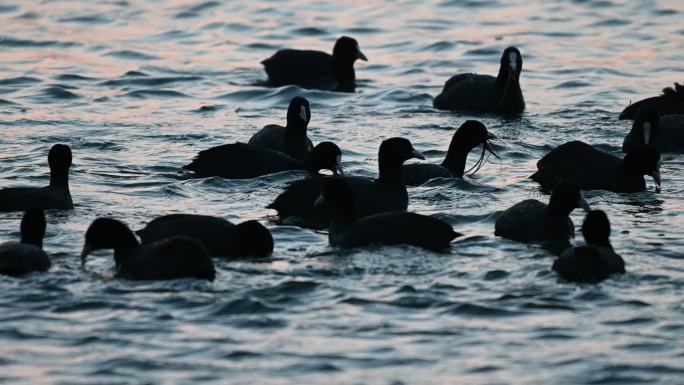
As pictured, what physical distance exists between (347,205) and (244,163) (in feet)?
9.22

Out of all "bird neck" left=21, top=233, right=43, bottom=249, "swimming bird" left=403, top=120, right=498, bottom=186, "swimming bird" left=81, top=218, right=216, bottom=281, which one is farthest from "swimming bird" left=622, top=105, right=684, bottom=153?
"bird neck" left=21, top=233, right=43, bottom=249

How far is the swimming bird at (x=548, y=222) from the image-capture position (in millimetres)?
12141

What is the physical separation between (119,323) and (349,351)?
1.55 meters

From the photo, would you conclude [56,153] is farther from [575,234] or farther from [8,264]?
[575,234]

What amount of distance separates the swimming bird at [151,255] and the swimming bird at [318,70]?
34.0ft

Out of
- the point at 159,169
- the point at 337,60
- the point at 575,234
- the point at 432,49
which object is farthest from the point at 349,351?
the point at 432,49

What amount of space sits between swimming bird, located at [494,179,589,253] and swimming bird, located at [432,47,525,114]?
677cm

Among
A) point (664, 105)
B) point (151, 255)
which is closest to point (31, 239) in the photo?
point (151, 255)

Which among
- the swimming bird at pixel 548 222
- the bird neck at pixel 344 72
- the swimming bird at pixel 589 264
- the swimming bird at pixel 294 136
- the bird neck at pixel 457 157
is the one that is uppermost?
the bird neck at pixel 344 72

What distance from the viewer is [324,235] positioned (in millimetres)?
12734

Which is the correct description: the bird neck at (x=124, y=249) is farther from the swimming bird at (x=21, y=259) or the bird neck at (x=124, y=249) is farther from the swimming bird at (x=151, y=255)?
the swimming bird at (x=21, y=259)

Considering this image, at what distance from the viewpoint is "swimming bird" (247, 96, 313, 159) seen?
15781 millimetres

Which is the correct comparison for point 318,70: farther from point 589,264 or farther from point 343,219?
point 589,264

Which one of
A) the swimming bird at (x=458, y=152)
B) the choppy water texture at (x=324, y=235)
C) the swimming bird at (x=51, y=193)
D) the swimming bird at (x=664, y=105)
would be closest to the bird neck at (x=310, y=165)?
the choppy water texture at (x=324, y=235)
